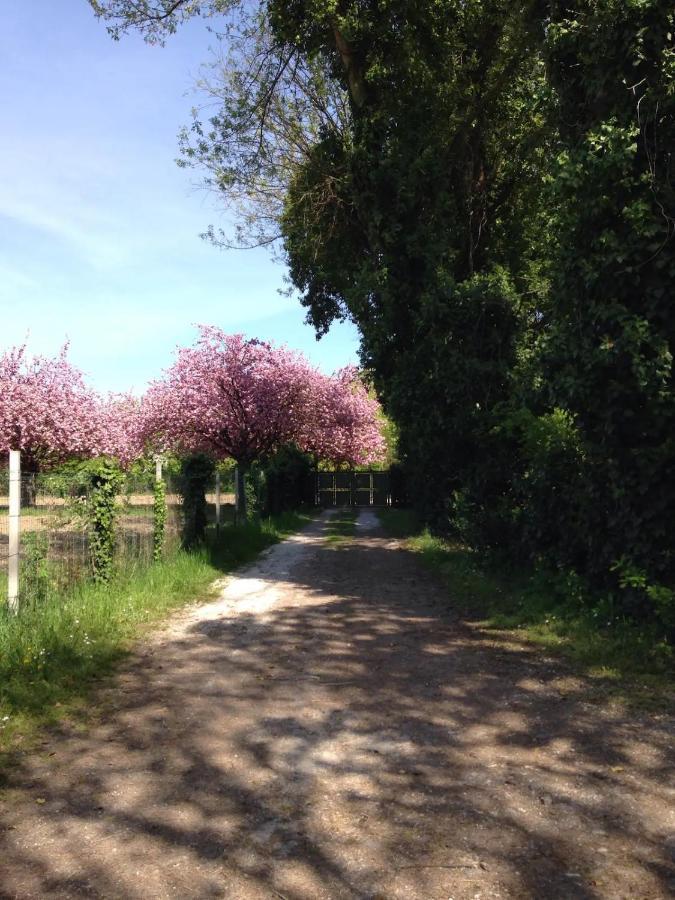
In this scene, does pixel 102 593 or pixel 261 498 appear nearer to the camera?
pixel 102 593

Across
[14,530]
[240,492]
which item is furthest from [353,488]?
[14,530]

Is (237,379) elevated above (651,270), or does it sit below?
above

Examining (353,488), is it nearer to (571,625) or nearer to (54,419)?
(54,419)

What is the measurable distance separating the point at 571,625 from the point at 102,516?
6.02 meters

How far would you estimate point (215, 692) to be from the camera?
242 inches

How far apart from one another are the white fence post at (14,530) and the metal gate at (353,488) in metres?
40.2

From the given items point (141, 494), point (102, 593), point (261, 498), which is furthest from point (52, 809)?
point (261, 498)

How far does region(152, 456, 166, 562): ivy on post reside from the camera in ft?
39.3

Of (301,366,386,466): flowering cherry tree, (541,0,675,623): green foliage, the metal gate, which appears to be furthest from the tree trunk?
the metal gate

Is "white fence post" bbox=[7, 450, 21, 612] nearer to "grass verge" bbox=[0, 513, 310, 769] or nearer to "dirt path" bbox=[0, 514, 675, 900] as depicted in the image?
"grass verge" bbox=[0, 513, 310, 769]

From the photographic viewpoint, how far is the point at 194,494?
565 inches

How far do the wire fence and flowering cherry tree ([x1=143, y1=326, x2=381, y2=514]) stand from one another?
65.7ft

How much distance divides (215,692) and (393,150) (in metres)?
11.2

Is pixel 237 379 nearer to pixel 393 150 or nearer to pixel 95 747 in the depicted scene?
pixel 393 150
